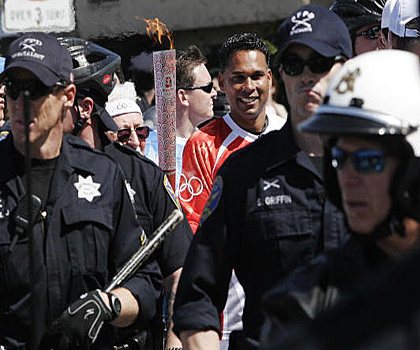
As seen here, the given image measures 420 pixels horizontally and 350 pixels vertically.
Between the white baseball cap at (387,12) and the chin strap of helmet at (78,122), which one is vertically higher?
the white baseball cap at (387,12)

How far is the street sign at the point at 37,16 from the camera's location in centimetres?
787

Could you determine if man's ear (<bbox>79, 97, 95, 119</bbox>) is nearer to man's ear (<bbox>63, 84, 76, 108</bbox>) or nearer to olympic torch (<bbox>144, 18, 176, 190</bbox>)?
man's ear (<bbox>63, 84, 76, 108</bbox>)

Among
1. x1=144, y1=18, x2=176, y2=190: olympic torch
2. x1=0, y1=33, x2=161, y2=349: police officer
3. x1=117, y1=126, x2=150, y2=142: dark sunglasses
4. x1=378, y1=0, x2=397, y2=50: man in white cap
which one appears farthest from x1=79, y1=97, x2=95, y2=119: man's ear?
x1=378, y1=0, x2=397, y2=50: man in white cap

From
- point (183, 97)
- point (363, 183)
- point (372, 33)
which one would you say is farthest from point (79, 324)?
point (183, 97)

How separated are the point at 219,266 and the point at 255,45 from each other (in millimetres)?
3265

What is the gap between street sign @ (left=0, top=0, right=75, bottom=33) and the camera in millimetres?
7871

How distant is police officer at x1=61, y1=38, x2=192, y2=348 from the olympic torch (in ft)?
2.88

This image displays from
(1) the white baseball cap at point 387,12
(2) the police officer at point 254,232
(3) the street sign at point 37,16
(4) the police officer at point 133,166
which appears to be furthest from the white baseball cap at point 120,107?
(2) the police officer at point 254,232

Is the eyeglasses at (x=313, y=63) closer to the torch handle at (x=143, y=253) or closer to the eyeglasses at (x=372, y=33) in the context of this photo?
the torch handle at (x=143, y=253)

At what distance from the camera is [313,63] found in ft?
13.7

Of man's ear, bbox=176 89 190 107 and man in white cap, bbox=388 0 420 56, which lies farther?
man's ear, bbox=176 89 190 107

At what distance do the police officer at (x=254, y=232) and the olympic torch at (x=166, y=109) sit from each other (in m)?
2.71

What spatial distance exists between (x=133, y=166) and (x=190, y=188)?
1062mm

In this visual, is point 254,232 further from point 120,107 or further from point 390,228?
point 120,107
